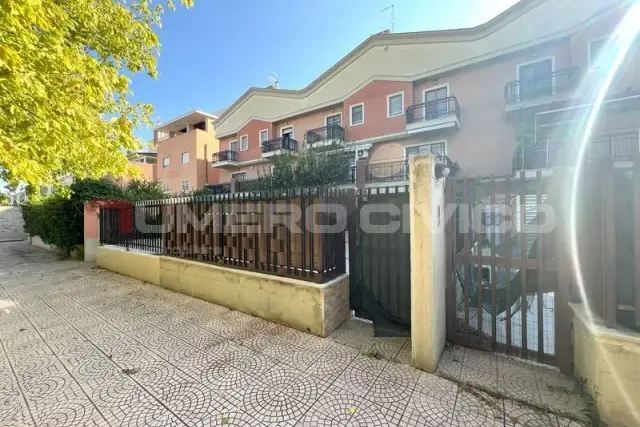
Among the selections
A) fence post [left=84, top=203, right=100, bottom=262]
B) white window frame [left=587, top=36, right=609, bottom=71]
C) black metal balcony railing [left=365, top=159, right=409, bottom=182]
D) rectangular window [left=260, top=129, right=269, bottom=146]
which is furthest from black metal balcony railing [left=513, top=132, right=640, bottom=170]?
rectangular window [left=260, top=129, right=269, bottom=146]

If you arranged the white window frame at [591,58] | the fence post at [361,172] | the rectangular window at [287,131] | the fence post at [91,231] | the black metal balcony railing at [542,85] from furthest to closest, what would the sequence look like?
the rectangular window at [287,131], the fence post at [361,172], the black metal balcony railing at [542,85], the white window frame at [591,58], the fence post at [91,231]

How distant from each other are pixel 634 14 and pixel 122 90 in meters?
16.9

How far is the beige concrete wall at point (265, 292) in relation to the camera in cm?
385

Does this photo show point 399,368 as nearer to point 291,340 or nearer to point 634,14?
point 291,340

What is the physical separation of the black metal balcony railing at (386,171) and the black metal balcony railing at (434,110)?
247 centimetres

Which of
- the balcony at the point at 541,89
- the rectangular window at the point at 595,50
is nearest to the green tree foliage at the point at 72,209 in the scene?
the balcony at the point at 541,89

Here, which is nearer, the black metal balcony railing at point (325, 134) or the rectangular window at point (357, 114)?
the rectangular window at point (357, 114)

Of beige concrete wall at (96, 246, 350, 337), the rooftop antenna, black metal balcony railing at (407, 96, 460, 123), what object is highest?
the rooftop antenna

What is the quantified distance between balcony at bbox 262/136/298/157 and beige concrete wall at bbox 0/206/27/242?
64.4ft

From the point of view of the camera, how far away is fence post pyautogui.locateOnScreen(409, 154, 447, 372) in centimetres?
290

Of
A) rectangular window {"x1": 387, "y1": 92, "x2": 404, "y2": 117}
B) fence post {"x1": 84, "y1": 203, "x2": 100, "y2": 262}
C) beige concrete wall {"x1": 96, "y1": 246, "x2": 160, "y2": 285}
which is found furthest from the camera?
rectangular window {"x1": 387, "y1": 92, "x2": 404, "y2": 117}

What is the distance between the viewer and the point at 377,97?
52.3ft

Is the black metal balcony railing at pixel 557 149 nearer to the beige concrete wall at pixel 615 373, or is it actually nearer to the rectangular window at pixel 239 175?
the beige concrete wall at pixel 615 373

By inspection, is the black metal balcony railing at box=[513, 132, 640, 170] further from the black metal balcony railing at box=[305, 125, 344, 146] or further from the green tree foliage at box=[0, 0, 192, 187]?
the green tree foliage at box=[0, 0, 192, 187]
